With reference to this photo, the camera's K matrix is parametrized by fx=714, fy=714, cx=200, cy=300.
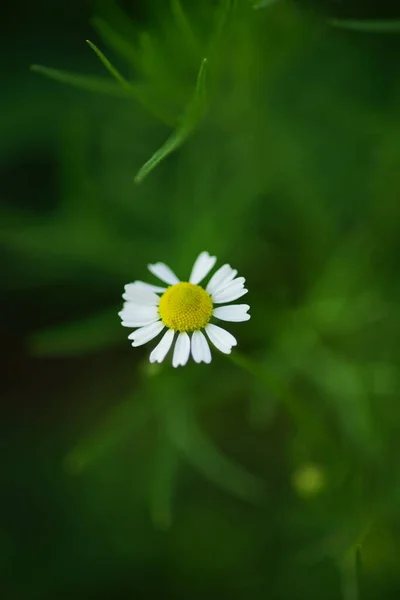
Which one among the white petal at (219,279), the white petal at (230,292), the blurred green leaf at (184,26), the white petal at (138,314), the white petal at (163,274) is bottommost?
the white petal at (138,314)

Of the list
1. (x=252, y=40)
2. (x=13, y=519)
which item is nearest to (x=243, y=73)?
(x=252, y=40)

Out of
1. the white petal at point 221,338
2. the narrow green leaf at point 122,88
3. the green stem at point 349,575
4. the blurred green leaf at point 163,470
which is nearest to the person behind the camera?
the white petal at point 221,338

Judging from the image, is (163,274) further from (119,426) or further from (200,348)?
(119,426)

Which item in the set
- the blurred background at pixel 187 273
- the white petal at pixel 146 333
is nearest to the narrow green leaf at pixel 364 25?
the blurred background at pixel 187 273

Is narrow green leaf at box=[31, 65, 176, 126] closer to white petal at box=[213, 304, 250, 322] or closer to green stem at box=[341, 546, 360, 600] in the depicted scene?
white petal at box=[213, 304, 250, 322]

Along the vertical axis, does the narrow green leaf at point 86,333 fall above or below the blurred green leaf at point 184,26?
below

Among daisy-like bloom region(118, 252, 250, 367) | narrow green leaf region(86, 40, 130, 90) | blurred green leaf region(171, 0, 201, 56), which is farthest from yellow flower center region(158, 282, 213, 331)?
blurred green leaf region(171, 0, 201, 56)

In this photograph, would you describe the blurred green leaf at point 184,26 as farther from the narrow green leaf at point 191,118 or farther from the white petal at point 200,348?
the white petal at point 200,348

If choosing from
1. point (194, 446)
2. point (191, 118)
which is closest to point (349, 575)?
point (194, 446)
